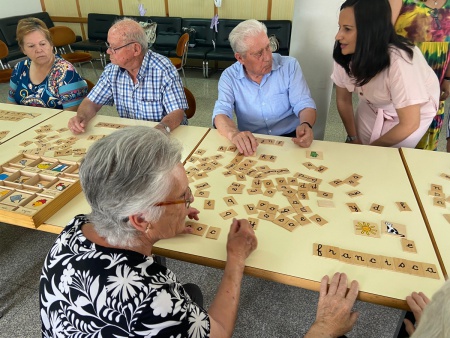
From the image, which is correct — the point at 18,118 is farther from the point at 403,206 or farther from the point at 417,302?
the point at 417,302

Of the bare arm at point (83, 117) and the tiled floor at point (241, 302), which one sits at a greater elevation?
the bare arm at point (83, 117)

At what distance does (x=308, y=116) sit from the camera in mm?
2156

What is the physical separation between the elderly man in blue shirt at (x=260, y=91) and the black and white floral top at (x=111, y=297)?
1.21 meters

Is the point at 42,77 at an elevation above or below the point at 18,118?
above

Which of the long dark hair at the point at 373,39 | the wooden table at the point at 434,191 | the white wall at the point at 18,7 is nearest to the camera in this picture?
the wooden table at the point at 434,191

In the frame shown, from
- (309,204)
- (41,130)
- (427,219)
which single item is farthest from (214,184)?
(41,130)

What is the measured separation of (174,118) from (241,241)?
1.25m

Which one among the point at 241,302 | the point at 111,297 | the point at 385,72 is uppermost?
the point at 385,72

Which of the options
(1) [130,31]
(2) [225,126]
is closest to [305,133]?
(2) [225,126]

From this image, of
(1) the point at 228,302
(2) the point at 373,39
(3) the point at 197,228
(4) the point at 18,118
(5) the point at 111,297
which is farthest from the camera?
(4) the point at 18,118

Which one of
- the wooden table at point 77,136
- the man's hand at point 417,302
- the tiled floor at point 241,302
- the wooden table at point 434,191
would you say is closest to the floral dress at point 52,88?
the wooden table at point 77,136

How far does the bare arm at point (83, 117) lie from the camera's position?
2076 mm

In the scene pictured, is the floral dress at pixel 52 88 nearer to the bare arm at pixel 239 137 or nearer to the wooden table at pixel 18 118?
the wooden table at pixel 18 118

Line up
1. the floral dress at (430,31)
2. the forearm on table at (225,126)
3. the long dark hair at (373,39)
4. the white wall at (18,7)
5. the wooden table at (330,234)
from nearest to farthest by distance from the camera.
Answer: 1. the wooden table at (330,234)
2. the long dark hair at (373,39)
3. the forearm on table at (225,126)
4. the floral dress at (430,31)
5. the white wall at (18,7)
